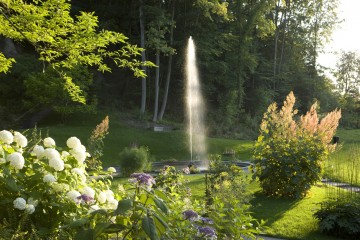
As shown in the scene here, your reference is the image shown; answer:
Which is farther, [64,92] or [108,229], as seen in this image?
[64,92]

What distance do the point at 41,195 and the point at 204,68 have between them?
25059mm

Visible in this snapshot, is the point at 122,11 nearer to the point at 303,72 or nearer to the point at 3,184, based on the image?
the point at 303,72

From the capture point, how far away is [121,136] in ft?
61.9

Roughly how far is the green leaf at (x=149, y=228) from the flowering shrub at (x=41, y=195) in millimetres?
666

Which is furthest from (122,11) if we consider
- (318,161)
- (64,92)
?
(318,161)

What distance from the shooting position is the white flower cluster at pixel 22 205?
2.74m

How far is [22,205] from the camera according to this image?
2.76 meters

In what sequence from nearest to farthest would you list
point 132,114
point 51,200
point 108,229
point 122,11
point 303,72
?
1. point 108,229
2. point 51,200
3. point 132,114
4. point 122,11
5. point 303,72

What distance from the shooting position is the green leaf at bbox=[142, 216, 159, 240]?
87.4 inches

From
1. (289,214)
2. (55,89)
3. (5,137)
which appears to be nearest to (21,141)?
(5,137)

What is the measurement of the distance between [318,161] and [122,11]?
65.5 ft

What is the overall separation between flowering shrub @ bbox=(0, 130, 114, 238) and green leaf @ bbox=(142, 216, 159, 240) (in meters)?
0.67

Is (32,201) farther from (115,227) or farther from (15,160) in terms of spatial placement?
(115,227)

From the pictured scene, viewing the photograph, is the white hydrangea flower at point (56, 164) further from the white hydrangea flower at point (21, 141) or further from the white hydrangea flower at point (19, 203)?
the white hydrangea flower at point (21, 141)
